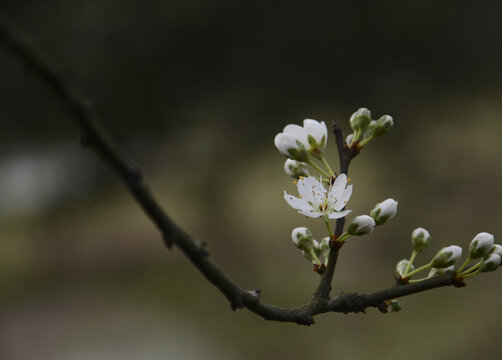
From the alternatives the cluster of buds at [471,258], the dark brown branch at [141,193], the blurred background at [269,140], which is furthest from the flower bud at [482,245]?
the blurred background at [269,140]

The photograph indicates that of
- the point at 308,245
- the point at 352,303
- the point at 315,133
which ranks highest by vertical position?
the point at 315,133

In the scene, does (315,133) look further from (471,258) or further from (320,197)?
(471,258)

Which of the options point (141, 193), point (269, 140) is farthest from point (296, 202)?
point (269, 140)

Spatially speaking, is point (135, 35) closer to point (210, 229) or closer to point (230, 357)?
point (210, 229)

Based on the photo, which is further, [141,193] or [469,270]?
[469,270]

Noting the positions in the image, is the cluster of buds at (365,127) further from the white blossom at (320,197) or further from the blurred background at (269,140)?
the blurred background at (269,140)

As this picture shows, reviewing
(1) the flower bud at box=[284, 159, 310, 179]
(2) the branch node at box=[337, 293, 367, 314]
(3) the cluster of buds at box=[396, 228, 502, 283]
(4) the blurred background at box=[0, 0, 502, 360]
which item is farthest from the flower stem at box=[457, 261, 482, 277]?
(4) the blurred background at box=[0, 0, 502, 360]

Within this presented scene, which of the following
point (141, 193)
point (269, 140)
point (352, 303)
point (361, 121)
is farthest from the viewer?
point (269, 140)

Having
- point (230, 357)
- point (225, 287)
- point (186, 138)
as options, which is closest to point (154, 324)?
point (230, 357)
